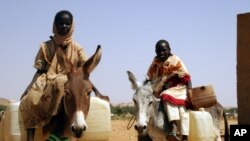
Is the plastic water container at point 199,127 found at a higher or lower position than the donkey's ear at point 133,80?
lower

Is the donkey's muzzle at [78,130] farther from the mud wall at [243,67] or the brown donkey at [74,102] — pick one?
the mud wall at [243,67]

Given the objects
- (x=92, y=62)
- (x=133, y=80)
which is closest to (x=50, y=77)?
(x=92, y=62)

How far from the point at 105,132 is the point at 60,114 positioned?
94cm

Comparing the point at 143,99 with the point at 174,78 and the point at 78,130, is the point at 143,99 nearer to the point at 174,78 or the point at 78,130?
the point at 174,78

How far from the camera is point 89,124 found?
6684mm

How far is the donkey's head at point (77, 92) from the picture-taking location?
546 centimetres

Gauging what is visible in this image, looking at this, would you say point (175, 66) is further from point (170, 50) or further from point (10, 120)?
point (10, 120)

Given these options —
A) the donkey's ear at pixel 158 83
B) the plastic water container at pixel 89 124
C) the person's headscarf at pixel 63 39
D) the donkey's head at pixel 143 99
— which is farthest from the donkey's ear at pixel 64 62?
the donkey's ear at pixel 158 83

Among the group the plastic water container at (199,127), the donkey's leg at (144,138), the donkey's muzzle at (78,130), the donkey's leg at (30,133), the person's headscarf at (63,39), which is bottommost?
the donkey's leg at (144,138)

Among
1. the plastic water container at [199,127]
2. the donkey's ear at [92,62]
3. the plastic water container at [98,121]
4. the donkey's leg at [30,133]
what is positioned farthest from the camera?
the plastic water container at [199,127]

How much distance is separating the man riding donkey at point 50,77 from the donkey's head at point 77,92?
0.51 ft

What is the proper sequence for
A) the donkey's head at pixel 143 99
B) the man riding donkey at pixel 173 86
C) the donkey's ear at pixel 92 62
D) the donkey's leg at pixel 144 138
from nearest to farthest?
the donkey's ear at pixel 92 62, the donkey's head at pixel 143 99, the man riding donkey at pixel 173 86, the donkey's leg at pixel 144 138

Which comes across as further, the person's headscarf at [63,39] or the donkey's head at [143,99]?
the donkey's head at [143,99]

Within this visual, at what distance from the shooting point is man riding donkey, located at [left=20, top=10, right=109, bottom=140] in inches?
241
